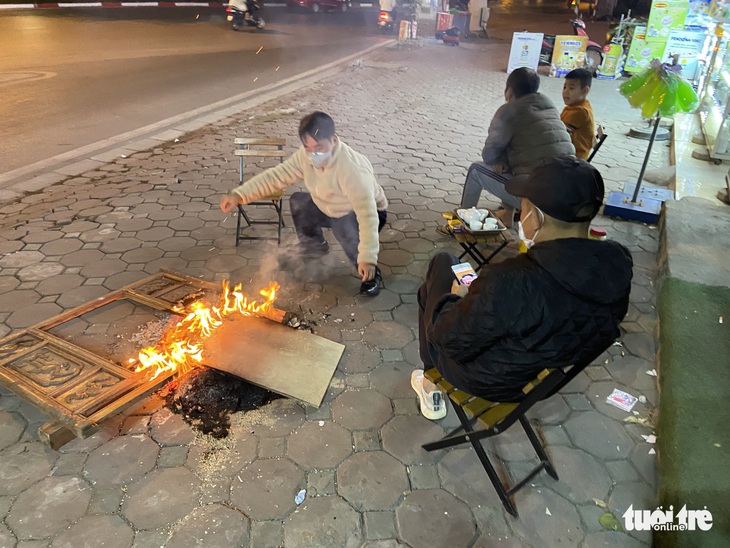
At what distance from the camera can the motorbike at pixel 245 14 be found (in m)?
18.4

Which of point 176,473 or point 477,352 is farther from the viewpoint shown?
point 176,473

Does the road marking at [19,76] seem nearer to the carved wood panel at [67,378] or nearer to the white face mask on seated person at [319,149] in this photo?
the carved wood panel at [67,378]

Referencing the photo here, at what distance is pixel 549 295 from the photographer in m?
2.03

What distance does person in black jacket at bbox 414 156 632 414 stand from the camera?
201 cm

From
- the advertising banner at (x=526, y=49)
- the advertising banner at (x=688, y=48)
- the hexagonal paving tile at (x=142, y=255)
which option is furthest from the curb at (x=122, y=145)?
the advertising banner at (x=688, y=48)

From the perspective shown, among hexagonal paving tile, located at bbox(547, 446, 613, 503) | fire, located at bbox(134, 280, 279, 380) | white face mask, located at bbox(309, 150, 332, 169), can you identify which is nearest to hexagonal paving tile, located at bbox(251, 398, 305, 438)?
fire, located at bbox(134, 280, 279, 380)

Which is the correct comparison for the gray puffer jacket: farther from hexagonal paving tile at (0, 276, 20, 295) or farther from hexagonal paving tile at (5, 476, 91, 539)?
hexagonal paving tile at (0, 276, 20, 295)

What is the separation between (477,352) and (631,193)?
205 inches

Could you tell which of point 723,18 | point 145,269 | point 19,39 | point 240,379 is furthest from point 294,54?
point 240,379

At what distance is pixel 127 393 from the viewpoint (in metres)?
2.97

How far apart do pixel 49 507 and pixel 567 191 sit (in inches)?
116

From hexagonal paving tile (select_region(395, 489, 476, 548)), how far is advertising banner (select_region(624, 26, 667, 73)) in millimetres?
13298

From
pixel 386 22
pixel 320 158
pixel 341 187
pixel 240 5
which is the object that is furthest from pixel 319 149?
pixel 386 22

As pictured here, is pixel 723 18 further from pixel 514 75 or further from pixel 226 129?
pixel 226 129
